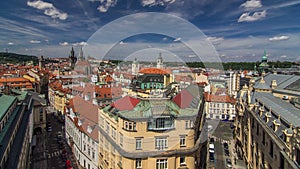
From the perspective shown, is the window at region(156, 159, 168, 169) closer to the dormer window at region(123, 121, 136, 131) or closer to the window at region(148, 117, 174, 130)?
the window at region(148, 117, 174, 130)

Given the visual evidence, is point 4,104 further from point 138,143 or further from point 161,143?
point 161,143

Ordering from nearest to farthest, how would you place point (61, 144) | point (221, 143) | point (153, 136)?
Answer: point (153, 136) → point (61, 144) → point (221, 143)

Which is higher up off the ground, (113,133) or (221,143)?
(113,133)

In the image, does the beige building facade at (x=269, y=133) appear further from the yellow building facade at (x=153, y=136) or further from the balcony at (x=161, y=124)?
the balcony at (x=161, y=124)

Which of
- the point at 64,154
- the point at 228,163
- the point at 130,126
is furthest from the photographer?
the point at 228,163

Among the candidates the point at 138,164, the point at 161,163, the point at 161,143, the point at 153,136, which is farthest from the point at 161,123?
the point at 138,164

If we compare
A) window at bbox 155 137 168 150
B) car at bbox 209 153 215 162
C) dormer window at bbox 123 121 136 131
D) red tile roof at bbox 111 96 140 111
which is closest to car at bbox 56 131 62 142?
red tile roof at bbox 111 96 140 111

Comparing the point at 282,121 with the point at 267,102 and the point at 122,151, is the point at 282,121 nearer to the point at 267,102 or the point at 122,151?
the point at 267,102

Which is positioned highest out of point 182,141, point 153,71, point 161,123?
point 153,71
